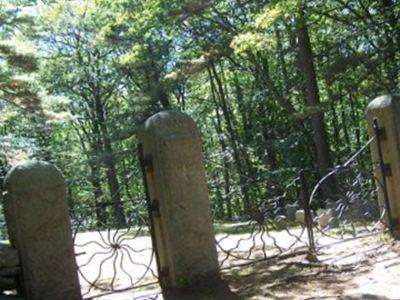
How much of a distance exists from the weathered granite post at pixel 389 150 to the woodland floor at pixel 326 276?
0.41 metres

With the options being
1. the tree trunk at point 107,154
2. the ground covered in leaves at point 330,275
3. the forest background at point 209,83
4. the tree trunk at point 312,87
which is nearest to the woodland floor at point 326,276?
the ground covered in leaves at point 330,275

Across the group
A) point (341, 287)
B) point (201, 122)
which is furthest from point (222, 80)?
point (341, 287)

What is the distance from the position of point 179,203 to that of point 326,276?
1698 millimetres

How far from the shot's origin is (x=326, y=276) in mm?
5879

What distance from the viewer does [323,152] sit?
15516mm

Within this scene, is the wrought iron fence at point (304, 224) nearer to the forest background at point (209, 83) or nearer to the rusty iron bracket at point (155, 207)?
the forest background at point (209, 83)

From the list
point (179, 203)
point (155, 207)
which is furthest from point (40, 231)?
point (179, 203)

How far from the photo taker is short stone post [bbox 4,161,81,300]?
5234 millimetres

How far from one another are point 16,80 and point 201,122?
58.4 feet

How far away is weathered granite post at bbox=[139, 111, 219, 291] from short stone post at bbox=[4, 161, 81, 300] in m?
0.96

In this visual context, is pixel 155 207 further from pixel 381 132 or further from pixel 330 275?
pixel 381 132

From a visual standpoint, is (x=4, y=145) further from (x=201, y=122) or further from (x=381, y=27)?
(x=201, y=122)

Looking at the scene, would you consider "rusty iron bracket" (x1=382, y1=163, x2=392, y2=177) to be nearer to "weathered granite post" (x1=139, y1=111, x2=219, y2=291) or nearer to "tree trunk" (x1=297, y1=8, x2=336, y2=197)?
"weathered granite post" (x1=139, y1=111, x2=219, y2=291)

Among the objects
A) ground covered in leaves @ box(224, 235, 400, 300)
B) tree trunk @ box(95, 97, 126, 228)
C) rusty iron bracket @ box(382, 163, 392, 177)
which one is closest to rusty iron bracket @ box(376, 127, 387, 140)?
rusty iron bracket @ box(382, 163, 392, 177)
